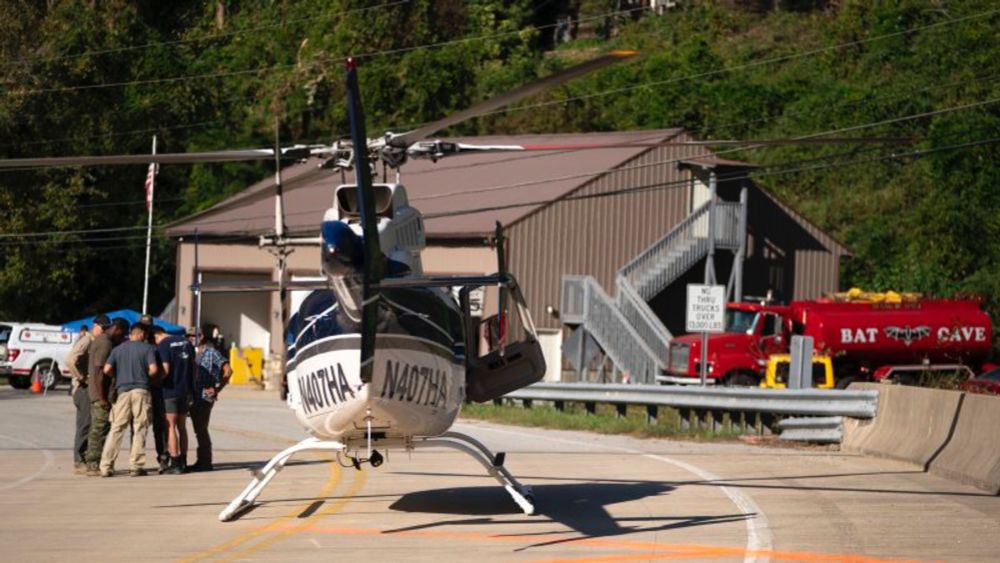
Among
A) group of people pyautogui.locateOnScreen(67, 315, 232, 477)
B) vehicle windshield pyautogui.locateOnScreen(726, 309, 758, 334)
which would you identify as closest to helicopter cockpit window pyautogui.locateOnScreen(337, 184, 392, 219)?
group of people pyautogui.locateOnScreen(67, 315, 232, 477)

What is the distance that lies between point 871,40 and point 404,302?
57366 mm

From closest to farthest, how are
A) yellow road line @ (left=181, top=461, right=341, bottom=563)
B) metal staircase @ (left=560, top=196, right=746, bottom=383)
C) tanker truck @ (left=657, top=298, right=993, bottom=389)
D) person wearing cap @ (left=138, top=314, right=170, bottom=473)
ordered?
yellow road line @ (left=181, top=461, right=341, bottom=563) < person wearing cap @ (left=138, top=314, right=170, bottom=473) < tanker truck @ (left=657, top=298, right=993, bottom=389) < metal staircase @ (left=560, top=196, right=746, bottom=383)

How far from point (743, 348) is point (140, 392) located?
22.4m

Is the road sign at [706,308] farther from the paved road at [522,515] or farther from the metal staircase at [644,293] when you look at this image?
the metal staircase at [644,293]

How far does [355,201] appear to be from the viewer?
14.8 meters

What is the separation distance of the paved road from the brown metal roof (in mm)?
22555

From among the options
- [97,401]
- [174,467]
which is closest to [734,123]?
[174,467]

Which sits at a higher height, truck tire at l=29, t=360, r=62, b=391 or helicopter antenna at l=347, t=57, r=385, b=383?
helicopter antenna at l=347, t=57, r=385, b=383

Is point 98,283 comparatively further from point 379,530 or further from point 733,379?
point 379,530

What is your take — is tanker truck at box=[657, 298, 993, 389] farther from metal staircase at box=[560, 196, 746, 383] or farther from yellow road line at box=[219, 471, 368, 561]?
yellow road line at box=[219, 471, 368, 561]

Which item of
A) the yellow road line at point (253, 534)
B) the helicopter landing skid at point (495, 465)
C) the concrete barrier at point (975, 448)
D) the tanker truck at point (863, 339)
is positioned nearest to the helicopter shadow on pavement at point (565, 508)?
the helicopter landing skid at point (495, 465)

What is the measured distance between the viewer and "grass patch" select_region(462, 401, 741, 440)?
85.9 ft

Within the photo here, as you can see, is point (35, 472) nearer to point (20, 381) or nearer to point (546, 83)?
point (546, 83)

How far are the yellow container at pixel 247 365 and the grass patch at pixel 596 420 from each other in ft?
49.9
